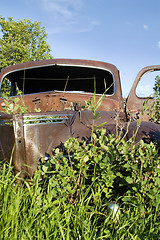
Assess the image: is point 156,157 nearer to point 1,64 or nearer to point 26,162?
point 26,162

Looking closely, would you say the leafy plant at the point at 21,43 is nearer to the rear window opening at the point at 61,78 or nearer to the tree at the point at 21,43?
the tree at the point at 21,43

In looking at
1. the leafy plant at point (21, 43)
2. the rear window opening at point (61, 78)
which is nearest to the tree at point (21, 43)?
the leafy plant at point (21, 43)

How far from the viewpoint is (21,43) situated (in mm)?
16922

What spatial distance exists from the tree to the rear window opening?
11.8 m

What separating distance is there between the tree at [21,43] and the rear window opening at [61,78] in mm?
11836

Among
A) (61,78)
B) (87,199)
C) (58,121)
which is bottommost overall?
(87,199)

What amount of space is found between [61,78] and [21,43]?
14046mm

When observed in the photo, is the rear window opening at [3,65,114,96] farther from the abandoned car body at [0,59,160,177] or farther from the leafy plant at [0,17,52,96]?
the leafy plant at [0,17,52,96]

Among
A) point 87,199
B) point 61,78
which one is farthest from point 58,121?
point 61,78

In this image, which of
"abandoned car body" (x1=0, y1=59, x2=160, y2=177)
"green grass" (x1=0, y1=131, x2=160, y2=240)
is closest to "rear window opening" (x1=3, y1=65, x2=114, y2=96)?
"abandoned car body" (x1=0, y1=59, x2=160, y2=177)

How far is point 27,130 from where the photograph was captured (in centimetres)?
201

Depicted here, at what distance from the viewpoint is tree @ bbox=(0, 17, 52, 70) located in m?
15.8

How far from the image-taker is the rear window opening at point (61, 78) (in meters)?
3.71

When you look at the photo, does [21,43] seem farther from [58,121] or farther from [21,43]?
[58,121]
